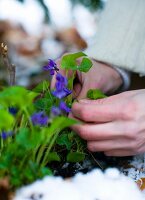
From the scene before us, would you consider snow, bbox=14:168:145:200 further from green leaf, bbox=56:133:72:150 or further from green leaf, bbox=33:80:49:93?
green leaf, bbox=33:80:49:93

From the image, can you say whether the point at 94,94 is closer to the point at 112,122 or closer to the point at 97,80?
the point at 112,122

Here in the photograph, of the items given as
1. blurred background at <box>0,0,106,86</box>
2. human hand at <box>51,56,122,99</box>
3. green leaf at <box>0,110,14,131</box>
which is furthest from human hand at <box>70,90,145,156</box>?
blurred background at <box>0,0,106,86</box>

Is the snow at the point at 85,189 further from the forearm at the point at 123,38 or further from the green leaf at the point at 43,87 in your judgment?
the forearm at the point at 123,38

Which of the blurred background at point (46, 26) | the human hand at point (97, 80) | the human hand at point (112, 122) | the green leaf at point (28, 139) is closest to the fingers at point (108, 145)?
the human hand at point (112, 122)

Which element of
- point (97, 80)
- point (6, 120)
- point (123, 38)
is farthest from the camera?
point (123, 38)

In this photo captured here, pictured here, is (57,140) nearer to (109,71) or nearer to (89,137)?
(89,137)

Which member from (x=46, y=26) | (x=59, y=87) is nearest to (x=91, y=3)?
(x=46, y=26)
